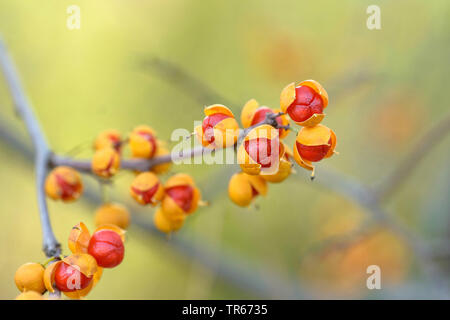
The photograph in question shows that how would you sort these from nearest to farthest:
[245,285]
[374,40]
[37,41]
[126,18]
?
[245,285] → [374,40] → [37,41] → [126,18]

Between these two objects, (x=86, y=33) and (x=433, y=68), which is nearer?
(x=433, y=68)

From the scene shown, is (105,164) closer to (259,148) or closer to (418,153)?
(259,148)

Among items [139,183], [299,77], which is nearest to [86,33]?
[299,77]

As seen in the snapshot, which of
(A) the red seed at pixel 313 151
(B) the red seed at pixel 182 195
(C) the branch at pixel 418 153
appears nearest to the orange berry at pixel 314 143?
(A) the red seed at pixel 313 151

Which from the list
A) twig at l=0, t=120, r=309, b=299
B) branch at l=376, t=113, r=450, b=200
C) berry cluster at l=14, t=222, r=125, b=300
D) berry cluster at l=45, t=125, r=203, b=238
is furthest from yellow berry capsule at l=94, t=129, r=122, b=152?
branch at l=376, t=113, r=450, b=200

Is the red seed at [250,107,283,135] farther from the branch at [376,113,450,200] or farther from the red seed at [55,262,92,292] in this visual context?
the branch at [376,113,450,200]
